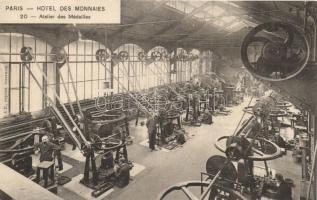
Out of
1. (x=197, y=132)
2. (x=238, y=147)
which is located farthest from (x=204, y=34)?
(x=238, y=147)

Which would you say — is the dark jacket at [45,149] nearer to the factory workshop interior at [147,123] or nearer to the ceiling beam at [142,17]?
the factory workshop interior at [147,123]

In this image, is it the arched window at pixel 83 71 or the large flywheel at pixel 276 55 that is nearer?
the large flywheel at pixel 276 55

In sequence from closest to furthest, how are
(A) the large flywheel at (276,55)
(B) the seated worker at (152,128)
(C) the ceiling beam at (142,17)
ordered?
(A) the large flywheel at (276,55) → (B) the seated worker at (152,128) → (C) the ceiling beam at (142,17)

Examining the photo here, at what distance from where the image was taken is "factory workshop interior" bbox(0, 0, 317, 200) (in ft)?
7.76

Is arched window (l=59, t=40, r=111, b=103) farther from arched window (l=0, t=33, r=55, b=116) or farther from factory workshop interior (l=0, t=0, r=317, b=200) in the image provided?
arched window (l=0, t=33, r=55, b=116)

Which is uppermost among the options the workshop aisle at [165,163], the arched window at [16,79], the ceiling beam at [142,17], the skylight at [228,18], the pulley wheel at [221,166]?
the skylight at [228,18]

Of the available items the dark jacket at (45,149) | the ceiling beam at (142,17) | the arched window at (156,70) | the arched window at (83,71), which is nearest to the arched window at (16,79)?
the arched window at (83,71)

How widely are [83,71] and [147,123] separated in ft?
10.9

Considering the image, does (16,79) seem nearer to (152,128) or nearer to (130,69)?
(152,128)

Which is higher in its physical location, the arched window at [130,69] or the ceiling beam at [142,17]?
the ceiling beam at [142,17]

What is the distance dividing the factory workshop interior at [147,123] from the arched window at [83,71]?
0.04 metres

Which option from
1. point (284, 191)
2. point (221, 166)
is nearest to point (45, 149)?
point (221, 166)

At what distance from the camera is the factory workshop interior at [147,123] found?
237 cm

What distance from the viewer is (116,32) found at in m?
10.2
